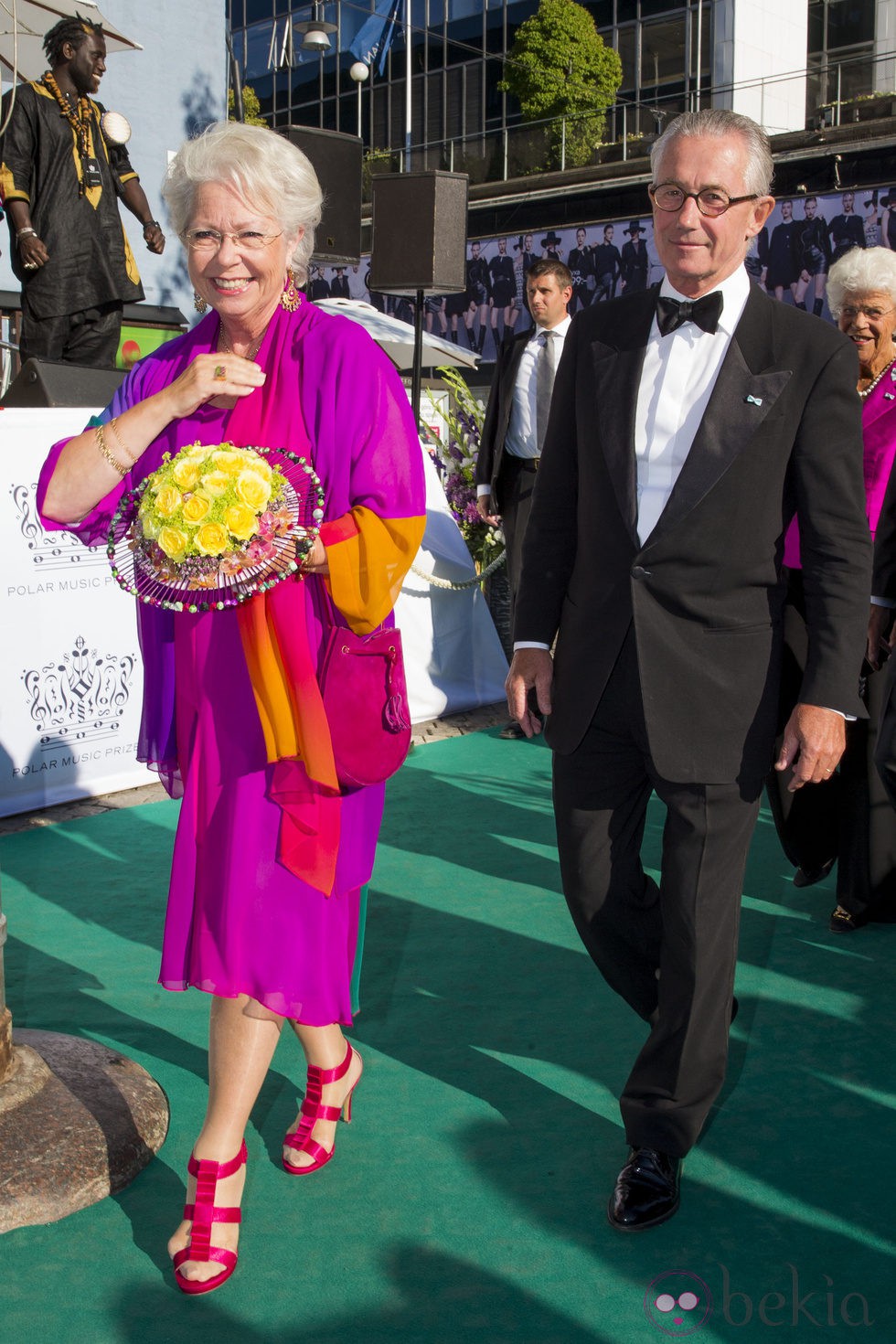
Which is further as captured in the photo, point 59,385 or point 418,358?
point 418,358

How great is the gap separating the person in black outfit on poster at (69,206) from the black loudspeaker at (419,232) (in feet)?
6.95

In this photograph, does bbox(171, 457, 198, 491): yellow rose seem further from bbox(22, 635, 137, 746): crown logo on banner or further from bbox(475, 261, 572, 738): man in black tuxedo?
bbox(475, 261, 572, 738): man in black tuxedo

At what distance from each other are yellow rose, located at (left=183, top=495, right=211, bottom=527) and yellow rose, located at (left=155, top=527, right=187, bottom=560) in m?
0.04

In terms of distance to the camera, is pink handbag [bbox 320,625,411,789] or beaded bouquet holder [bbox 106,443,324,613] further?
pink handbag [bbox 320,625,411,789]

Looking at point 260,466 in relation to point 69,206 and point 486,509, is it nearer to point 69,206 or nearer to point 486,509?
point 486,509

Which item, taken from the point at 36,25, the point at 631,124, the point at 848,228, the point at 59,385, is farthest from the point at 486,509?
the point at 631,124

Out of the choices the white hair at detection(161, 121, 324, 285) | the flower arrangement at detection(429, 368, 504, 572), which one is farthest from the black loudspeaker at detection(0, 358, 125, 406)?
the white hair at detection(161, 121, 324, 285)

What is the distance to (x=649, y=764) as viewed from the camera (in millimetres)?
2646

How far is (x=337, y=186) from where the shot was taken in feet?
34.6

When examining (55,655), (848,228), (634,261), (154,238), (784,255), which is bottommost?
(55,655)

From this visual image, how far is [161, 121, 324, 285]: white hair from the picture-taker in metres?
2.42

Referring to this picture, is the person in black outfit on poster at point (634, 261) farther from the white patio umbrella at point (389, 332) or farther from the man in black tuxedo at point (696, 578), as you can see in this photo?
the man in black tuxedo at point (696, 578)

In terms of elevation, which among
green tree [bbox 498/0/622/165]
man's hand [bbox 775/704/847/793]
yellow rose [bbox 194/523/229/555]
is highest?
green tree [bbox 498/0/622/165]

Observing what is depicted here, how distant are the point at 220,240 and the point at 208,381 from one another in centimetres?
28
